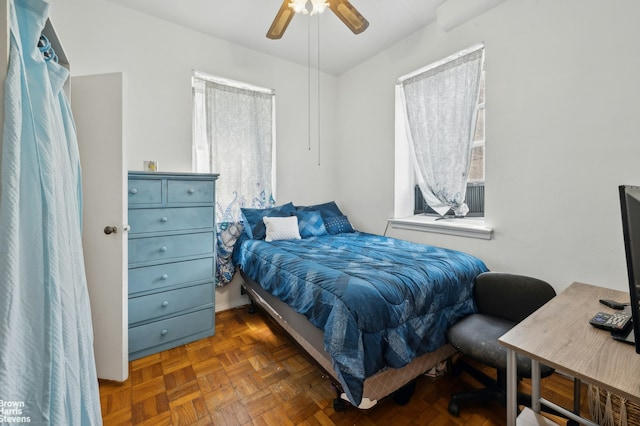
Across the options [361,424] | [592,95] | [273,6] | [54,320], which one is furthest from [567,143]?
[54,320]

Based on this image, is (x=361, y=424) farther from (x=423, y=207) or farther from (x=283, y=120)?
(x=283, y=120)

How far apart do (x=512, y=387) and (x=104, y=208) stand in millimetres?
2177

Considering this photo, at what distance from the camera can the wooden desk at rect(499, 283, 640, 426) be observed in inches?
27.6

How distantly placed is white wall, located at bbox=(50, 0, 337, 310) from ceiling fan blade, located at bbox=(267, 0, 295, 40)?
3.39 ft

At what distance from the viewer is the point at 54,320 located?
0.73 metres

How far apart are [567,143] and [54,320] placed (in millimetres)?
2664

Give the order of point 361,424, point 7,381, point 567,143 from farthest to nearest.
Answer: point 567,143
point 361,424
point 7,381

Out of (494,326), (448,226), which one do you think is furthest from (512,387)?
(448,226)

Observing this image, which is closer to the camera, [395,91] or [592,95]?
[592,95]

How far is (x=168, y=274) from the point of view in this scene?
2.07m

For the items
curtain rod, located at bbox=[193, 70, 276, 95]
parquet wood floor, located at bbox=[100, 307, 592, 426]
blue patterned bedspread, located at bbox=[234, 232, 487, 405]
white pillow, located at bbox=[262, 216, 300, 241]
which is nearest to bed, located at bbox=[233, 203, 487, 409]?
blue patterned bedspread, located at bbox=[234, 232, 487, 405]

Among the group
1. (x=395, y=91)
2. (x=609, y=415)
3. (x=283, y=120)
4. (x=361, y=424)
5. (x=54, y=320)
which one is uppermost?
(x=395, y=91)

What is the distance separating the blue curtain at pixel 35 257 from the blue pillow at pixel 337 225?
2419 mm

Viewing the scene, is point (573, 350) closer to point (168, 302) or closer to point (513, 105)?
point (513, 105)
